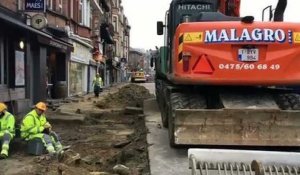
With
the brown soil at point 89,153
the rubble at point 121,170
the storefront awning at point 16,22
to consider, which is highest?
the storefront awning at point 16,22

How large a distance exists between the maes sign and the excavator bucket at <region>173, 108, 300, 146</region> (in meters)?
11.2

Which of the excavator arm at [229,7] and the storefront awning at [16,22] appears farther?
the storefront awning at [16,22]

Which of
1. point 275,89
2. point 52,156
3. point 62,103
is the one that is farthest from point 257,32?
point 62,103

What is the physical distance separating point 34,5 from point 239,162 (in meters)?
13.8

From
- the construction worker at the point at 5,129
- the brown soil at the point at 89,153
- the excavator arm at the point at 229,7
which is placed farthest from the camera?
the excavator arm at the point at 229,7

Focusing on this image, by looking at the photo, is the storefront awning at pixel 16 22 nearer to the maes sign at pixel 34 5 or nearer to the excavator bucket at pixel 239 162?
the maes sign at pixel 34 5

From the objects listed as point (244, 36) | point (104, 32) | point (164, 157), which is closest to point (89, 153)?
point (164, 157)

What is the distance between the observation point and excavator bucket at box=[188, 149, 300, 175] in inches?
247

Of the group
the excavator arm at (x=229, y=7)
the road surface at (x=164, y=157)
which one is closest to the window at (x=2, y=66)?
the road surface at (x=164, y=157)

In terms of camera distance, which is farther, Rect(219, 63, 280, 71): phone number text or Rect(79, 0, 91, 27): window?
Rect(79, 0, 91, 27): window

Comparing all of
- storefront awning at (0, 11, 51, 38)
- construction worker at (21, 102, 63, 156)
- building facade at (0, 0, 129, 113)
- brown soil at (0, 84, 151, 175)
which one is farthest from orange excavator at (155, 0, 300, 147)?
building facade at (0, 0, 129, 113)

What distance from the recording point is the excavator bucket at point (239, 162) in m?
6.28

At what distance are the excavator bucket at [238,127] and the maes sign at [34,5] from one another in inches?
441

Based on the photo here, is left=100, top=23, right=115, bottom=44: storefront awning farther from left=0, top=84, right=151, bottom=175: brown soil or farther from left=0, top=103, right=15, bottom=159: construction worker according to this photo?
left=0, top=103, right=15, bottom=159: construction worker
